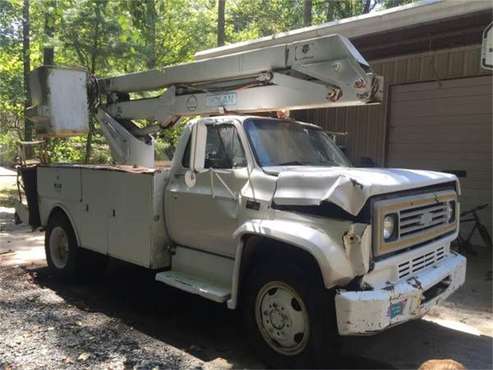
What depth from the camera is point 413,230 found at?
4441mm

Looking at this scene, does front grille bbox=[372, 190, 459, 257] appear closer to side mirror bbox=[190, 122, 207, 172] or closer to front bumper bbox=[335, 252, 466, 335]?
front bumper bbox=[335, 252, 466, 335]

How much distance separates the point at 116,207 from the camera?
6.12 meters

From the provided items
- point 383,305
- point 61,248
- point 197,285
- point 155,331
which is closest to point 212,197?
point 197,285

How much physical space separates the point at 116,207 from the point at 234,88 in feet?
6.30

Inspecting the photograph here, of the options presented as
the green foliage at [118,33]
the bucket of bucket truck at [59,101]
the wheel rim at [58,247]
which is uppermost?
the green foliage at [118,33]

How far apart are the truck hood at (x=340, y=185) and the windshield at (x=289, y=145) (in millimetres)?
305

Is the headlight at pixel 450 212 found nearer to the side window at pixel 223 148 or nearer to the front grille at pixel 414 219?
the front grille at pixel 414 219

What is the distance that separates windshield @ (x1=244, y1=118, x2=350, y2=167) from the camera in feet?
16.6

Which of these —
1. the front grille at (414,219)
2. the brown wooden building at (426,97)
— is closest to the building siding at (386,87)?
the brown wooden building at (426,97)

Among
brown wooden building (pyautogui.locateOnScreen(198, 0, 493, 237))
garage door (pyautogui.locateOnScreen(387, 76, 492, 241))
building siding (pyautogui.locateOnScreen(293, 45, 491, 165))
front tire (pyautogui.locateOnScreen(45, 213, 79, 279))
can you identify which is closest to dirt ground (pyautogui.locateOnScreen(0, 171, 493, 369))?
front tire (pyautogui.locateOnScreen(45, 213, 79, 279))

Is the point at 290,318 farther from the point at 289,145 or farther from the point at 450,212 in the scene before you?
the point at 450,212

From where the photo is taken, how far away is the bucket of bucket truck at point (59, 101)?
739 cm

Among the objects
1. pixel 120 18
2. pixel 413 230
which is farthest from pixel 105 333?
pixel 120 18

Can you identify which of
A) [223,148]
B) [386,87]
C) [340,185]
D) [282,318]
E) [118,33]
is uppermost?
[118,33]
